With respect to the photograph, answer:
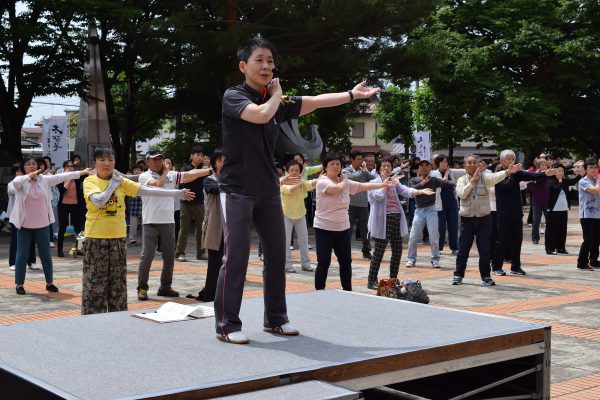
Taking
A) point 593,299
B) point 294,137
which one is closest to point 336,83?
point 294,137

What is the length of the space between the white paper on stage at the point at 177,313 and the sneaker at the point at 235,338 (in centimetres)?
78

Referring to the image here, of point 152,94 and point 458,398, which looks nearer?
point 458,398

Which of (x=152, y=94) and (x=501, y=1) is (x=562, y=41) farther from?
(x=152, y=94)

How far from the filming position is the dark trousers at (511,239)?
1273 cm

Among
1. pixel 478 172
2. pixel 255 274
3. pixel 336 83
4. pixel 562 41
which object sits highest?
pixel 562 41

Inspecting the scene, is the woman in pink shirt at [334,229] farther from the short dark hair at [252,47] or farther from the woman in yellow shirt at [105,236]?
the short dark hair at [252,47]

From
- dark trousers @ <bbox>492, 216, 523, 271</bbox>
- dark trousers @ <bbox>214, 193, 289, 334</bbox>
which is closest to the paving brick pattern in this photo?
dark trousers @ <bbox>492, 216, 523, 271</bbox>

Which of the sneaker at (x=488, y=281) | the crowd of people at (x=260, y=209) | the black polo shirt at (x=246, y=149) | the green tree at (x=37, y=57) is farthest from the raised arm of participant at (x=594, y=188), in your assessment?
the green tree at (x=37, y=57)

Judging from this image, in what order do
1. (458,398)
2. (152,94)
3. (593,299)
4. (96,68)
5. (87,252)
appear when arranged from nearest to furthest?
(458,398) → (87,252) → (593,299) → (96,68) → (152,94)

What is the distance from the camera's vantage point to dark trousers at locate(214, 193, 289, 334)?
4.96m

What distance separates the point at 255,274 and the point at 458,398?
25.5ft

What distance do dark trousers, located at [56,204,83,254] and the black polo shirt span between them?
1085 centimetres

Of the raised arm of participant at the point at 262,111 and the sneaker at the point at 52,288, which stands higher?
the raised arm of participant at the point at 262,111

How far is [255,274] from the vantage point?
12547 mm
